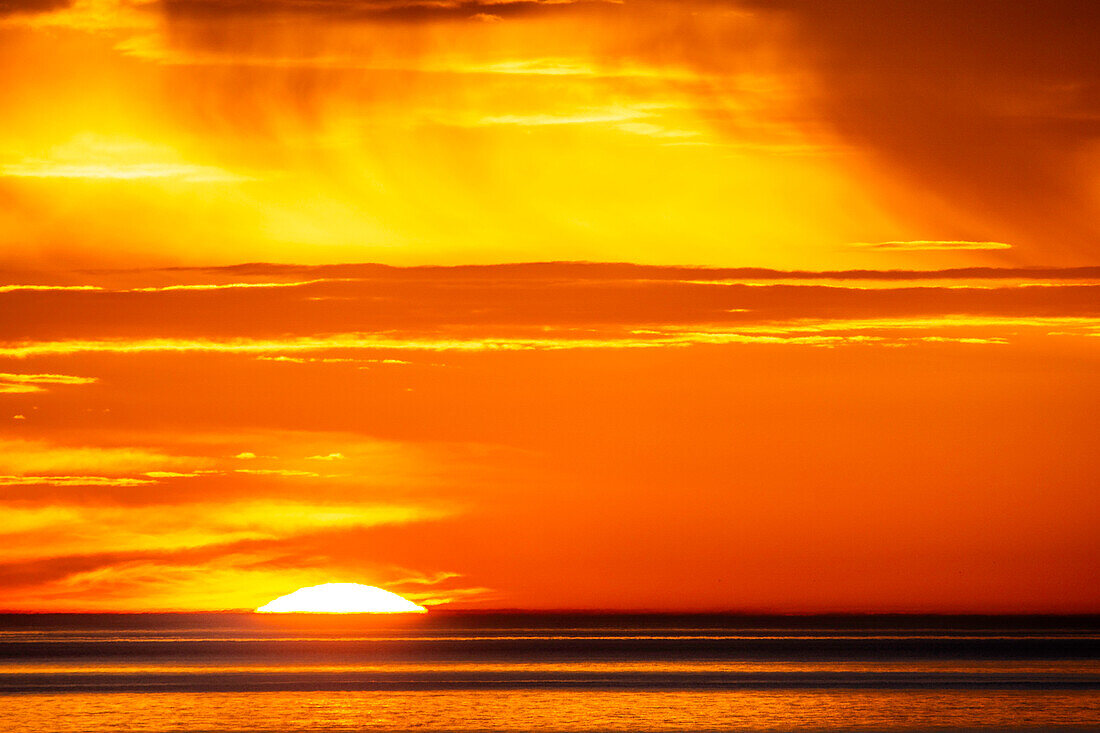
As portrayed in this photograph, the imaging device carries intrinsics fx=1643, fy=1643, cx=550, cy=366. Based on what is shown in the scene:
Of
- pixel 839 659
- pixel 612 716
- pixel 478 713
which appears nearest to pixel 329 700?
pixel 478 713

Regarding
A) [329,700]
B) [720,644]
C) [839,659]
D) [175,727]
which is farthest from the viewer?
[720,644]

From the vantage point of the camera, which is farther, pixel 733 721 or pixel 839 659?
pixel 839 659

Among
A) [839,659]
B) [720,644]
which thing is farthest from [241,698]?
[720,644]

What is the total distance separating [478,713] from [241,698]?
11.2 metres

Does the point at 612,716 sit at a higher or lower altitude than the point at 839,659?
lower

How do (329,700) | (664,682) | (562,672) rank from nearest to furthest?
(329,700)
(664,682)
(562,672)

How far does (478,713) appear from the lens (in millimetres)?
54094

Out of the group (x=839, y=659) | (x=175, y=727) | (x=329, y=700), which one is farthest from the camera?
(x=839, y=659)

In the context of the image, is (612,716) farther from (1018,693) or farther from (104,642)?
(104,642)

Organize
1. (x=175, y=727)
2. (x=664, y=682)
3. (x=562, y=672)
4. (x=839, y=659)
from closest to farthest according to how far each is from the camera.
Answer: (x=175, y=727) < (x=664, y=682) < (x=562, y=672) < (x=839, y=659)

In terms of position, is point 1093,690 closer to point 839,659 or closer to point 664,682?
point 664,682

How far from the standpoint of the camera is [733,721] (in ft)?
169

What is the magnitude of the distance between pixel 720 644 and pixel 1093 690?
56887 mm

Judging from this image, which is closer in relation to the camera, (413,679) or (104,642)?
(413,679)
